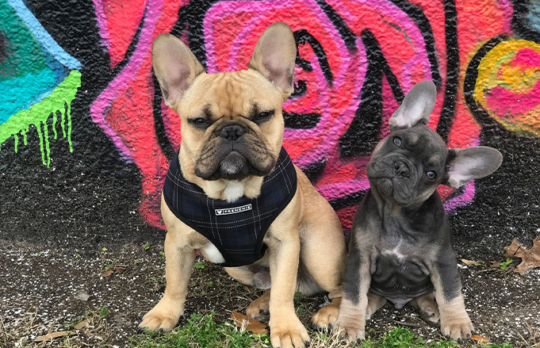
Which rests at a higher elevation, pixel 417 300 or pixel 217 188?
pixel 217 188

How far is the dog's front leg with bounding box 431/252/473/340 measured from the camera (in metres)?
2.72

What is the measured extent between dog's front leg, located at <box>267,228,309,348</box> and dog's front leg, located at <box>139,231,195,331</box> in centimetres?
52

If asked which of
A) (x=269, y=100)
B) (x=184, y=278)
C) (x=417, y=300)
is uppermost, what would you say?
(x=269, y=100)

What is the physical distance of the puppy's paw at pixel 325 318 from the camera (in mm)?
2818

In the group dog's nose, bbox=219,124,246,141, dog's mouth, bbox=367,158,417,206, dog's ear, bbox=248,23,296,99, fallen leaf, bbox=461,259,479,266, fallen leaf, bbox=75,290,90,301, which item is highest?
dog's ear, bbox=248,23,296,99

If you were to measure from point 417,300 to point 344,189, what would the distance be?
107 centimetres

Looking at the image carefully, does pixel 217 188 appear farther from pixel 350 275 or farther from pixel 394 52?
pixel 394 52

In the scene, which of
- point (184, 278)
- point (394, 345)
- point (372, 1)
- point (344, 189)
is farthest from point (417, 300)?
point (372, 1)

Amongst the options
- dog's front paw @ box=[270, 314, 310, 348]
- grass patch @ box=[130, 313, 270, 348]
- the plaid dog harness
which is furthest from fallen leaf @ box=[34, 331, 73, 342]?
dog's front paw @ box=[270, 314, 310, 348]

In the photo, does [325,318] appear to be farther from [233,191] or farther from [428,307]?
[233,191]

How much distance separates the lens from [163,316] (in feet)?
9.22

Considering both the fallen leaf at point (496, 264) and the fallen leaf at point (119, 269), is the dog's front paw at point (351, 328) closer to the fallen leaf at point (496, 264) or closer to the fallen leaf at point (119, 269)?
the fallen leaf at point (496, 264)

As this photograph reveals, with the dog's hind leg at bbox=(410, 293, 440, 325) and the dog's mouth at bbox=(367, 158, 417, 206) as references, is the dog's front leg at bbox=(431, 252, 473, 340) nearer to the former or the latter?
the dog's hind leg at bbox=(410, 293, 440, 325)

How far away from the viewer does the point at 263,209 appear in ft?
8.82
